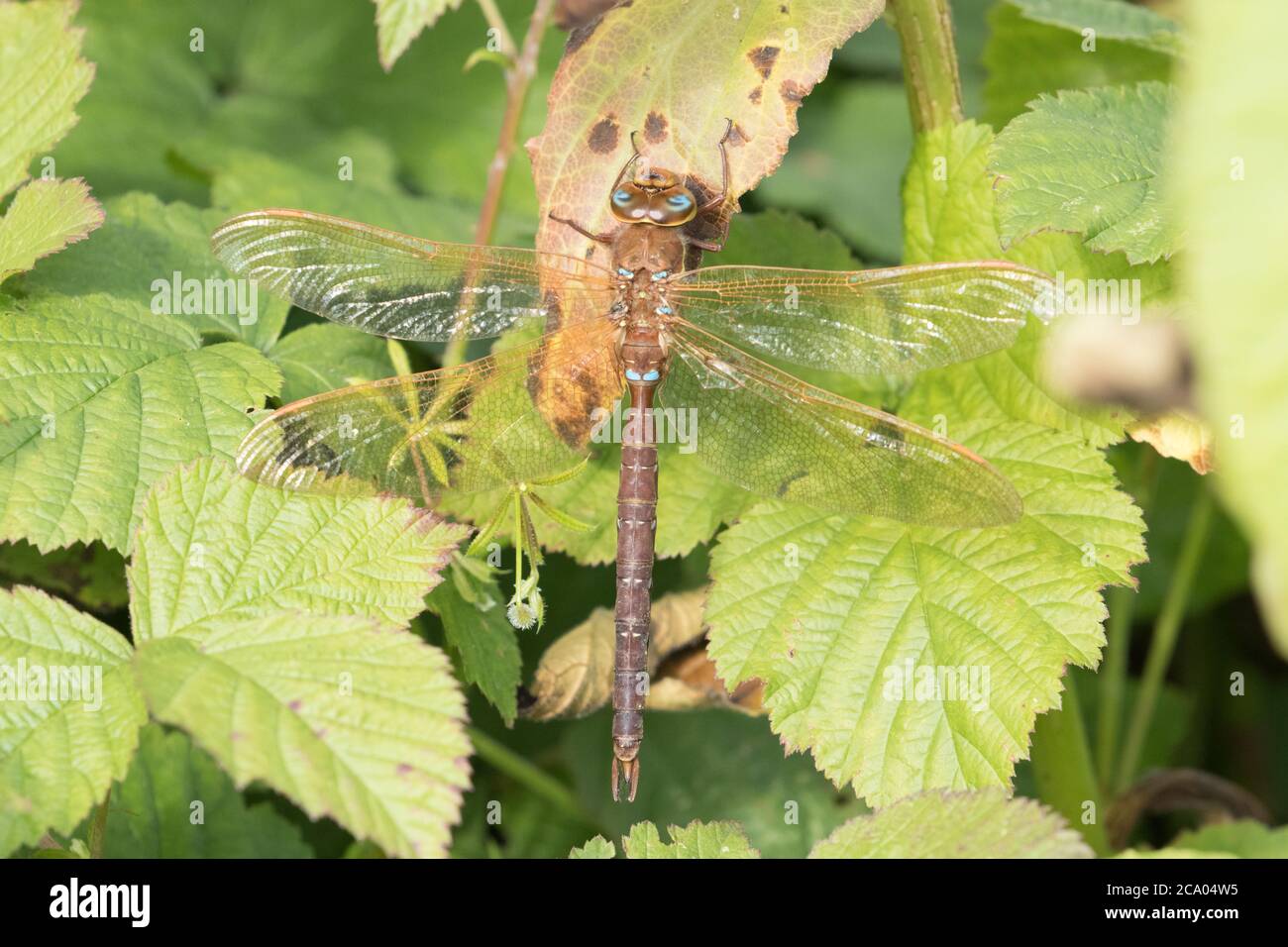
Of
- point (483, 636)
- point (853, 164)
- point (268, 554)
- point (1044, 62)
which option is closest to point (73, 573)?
point (268, 554)

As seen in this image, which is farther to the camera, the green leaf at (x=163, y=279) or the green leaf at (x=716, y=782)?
the green leaf at (x=716, y=782)

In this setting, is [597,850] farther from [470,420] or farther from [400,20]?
[400,20]

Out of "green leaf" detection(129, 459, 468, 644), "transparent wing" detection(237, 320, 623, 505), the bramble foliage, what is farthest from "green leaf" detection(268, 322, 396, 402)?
"green leaf" detection(129, 459, 468, 644)

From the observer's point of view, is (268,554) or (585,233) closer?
(268,554)

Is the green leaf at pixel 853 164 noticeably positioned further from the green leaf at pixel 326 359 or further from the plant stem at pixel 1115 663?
the green leaf at pixel 326 359

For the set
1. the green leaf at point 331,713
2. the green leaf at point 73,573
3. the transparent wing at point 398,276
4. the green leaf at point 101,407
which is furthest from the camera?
the green leaf at point 73,573

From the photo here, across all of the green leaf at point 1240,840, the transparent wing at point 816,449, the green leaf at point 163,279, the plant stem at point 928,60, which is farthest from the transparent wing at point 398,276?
the green leaf at point 1240,840

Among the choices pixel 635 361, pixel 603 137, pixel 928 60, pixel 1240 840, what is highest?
pixel 928 60
